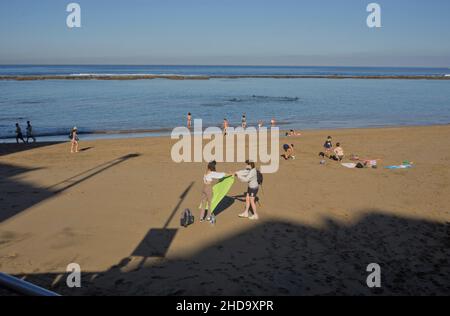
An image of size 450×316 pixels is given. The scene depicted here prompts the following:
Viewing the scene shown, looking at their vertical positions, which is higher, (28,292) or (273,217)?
(28,292)

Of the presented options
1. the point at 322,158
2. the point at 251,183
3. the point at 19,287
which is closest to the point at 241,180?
the point at 251,183

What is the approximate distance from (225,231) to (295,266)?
7.72ft

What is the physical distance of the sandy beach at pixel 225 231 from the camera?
24.2 ft

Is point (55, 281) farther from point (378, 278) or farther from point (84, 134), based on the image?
point (84, 134)

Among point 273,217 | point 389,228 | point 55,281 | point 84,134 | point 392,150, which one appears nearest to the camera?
point 55,281

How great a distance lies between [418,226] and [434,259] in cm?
200

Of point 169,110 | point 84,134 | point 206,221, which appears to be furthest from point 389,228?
point 169,110

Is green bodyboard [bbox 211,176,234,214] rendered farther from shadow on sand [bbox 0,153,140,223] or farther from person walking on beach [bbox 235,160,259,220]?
shadow on sand [bbox 0,153,140,223]

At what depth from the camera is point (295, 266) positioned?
7.93 m

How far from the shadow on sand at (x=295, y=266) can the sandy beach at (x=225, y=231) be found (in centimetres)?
2

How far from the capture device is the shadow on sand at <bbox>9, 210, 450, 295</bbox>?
279 inches

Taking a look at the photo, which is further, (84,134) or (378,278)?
(84,134)

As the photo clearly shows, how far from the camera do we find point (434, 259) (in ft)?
27.0

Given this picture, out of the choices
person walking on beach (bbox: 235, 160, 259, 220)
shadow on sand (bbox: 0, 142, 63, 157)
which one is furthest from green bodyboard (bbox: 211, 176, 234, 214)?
shadow on sand (bbox: 0, 142, 63, 157)
